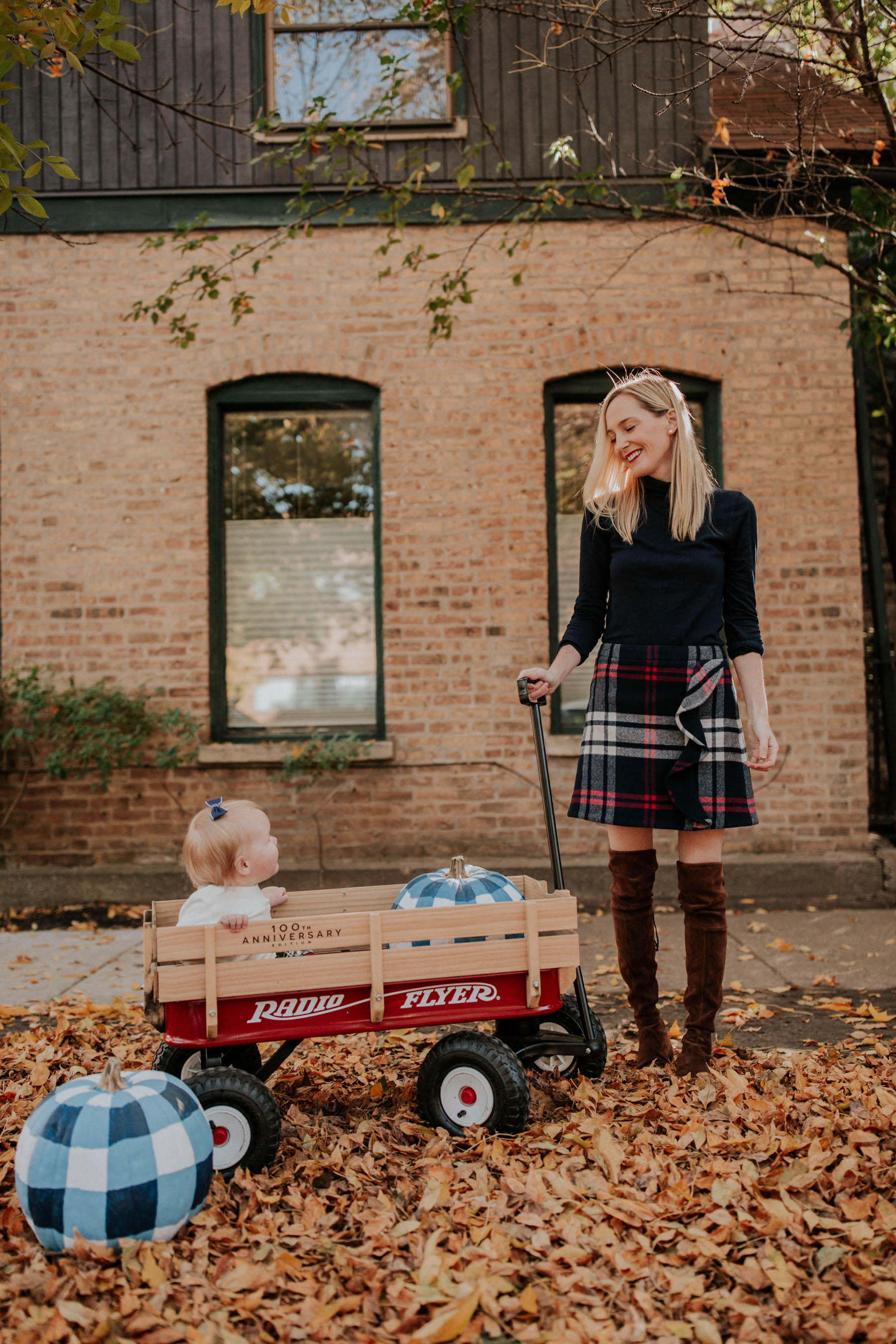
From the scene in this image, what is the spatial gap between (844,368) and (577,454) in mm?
1801

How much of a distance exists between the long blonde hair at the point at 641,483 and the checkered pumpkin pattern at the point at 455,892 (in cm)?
116

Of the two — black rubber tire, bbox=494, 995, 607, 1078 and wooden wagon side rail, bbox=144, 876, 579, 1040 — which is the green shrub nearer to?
wooden wagon side rail, bbox=144, 876, 579, 1040

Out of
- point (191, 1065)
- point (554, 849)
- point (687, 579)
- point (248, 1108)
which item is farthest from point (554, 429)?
point (248, 1108)

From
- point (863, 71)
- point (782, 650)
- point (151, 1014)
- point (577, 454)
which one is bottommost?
point (151, 1014)

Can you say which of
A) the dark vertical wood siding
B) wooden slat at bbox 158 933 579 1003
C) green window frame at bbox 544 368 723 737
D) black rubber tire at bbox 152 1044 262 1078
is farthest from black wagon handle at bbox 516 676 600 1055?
the dark vertical wood siding

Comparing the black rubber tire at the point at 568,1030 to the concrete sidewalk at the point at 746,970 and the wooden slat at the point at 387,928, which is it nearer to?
the wooden slat at the point at 387,928

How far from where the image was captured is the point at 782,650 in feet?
21.6

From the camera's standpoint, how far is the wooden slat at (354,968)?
106 inches

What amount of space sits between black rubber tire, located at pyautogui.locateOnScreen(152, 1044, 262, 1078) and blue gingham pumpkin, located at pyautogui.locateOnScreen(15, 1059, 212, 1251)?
21.0 inches

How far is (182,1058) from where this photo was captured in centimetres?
298

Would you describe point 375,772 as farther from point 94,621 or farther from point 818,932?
point 818,932

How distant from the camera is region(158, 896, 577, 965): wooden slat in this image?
2.71 m

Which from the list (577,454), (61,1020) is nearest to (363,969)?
(61,1020)

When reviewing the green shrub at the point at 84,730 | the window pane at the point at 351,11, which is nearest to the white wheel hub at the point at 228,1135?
the green shrub at the point at 84,730
